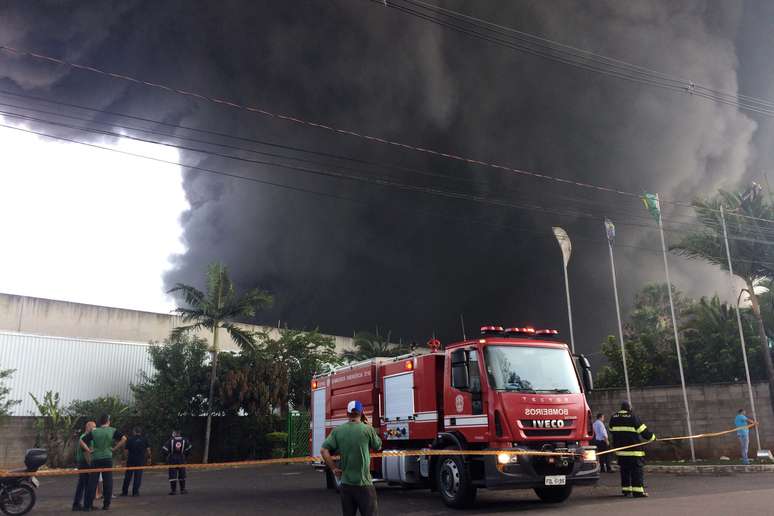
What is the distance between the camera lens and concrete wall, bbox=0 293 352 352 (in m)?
36.0

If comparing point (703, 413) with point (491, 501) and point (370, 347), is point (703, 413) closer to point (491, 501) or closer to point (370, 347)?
point (491, 501)

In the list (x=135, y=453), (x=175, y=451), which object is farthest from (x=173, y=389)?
(x=175, y=451)

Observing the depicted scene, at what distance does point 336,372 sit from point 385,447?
3337mm

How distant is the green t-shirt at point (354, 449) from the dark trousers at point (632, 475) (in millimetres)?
6916

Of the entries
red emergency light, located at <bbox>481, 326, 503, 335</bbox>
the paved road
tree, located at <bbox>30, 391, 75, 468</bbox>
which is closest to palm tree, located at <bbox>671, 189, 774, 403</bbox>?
Answer: the paved road

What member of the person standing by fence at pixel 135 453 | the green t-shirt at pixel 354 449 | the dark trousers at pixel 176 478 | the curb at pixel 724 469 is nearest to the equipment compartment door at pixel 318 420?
the dark trousers at pixel 176 478

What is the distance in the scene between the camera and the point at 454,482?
11156 mm

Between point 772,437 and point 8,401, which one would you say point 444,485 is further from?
point 8,401

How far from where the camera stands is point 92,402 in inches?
1183

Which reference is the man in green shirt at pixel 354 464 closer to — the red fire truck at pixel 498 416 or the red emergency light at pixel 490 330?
the red fire truck at pixel 498 416

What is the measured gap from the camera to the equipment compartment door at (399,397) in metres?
12.9

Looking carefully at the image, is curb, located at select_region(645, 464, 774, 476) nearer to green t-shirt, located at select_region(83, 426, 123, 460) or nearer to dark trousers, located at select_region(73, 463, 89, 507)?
green t-shirt, located at select_region(83, 426, 123, 460)

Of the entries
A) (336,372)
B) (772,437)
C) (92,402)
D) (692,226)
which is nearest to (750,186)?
(692,226)

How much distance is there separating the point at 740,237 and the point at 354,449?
81.2 feet
